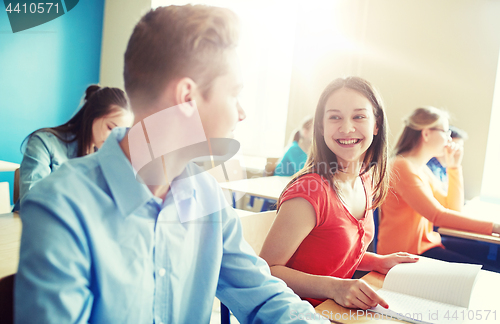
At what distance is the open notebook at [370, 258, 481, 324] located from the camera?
29.3 inches

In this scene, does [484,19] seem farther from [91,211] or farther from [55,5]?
[55,5]

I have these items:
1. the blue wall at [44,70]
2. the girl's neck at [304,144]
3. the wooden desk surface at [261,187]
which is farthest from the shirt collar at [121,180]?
the blue wall at [44,70]

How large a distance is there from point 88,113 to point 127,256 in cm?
146

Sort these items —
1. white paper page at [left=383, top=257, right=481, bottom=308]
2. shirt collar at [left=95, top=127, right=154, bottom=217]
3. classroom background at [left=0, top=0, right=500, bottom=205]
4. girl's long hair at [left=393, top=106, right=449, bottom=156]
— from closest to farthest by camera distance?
shirt collar at [left=95, top=127, right=154, bottom=217] < white paper page at [left=383, top=257, right=481, bottom=308] < girl's long hair at [left=393, top=106, right=449, bottom=156] < classroom background at [left=0, top=0, right=500, bottom=205]

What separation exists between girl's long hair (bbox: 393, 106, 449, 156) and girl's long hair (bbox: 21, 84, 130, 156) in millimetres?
1493

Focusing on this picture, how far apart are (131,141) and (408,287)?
0.70 meters

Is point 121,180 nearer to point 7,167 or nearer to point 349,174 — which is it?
point 349,174

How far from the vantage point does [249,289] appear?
2.21ft

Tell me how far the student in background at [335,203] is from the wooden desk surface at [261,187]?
1.18 m

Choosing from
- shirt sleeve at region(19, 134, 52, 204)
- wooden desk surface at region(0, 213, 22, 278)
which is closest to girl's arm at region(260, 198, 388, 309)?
wooden desk surface at region(0, 213, 22, 278)

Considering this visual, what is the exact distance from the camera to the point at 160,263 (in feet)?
1.88

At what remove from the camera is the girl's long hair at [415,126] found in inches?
80.5

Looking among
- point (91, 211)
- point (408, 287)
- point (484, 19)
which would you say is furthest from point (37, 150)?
point (484, 19)

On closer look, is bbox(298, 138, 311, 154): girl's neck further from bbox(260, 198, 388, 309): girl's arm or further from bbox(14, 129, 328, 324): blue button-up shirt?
bbox(14, 129, 328, 324): blue button-up shirt
